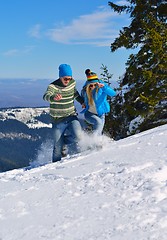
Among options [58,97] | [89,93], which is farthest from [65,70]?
[89,93]

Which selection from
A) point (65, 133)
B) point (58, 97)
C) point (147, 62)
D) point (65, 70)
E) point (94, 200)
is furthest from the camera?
point (147, 62)

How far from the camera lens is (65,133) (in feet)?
27.3

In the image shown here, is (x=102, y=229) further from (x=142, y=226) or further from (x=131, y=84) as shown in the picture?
(x=131, y=84)

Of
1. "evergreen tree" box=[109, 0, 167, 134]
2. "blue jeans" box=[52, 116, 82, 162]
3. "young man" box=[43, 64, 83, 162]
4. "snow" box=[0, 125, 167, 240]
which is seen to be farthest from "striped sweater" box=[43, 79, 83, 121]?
"evergreen tree" box=[109, 0, 167, 134]

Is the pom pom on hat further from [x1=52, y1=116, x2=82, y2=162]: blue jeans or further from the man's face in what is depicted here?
[x1=52, y1=116, x2=82, y2=162]: blue jeans

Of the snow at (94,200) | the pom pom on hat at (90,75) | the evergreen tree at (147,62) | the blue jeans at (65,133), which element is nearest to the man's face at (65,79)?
the pom pom on hat at (90,75)

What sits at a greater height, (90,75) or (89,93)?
(90,75)

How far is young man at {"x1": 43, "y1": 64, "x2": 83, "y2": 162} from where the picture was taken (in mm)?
7629

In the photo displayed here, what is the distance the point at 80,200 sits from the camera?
4461mm

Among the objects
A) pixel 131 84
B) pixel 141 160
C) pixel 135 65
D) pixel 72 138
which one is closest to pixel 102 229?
pixel 141 160

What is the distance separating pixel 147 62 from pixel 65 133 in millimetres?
10807

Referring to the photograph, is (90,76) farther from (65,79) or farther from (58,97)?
(58,97)

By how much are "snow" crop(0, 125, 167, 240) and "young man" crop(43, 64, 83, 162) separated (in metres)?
1.53

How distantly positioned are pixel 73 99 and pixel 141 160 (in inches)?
117
